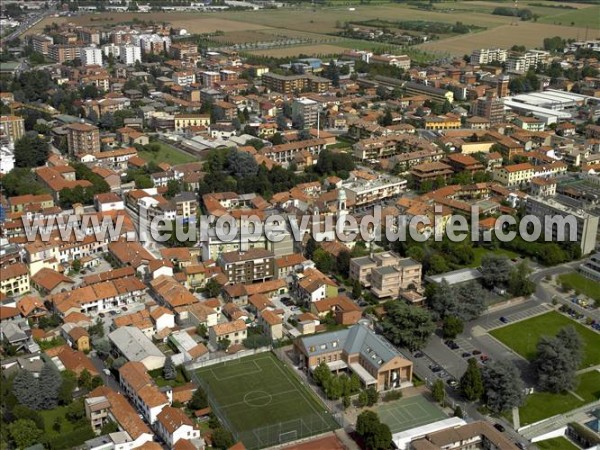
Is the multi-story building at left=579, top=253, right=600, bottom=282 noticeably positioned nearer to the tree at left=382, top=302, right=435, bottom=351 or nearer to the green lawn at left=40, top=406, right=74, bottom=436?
the tree at left=382, top=302, right=435, bottom=351

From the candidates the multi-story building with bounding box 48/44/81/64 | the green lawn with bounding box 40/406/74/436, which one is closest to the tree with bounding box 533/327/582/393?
the green lawn with bounding box 40/406/74/436

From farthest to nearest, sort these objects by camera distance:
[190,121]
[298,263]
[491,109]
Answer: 1. [491,109]
2. [190,121]
3. [298,263]

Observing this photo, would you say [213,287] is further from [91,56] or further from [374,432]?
[91,56]

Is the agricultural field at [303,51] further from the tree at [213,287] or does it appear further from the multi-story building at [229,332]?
the multi-story building at [229,332]

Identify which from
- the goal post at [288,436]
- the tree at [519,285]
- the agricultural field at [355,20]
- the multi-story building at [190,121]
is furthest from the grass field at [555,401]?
the agricultural field at [355,20]

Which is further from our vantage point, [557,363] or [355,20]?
[355,20]

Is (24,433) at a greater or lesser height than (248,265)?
lesser

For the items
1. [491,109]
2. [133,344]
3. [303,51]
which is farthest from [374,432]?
[303,51]
